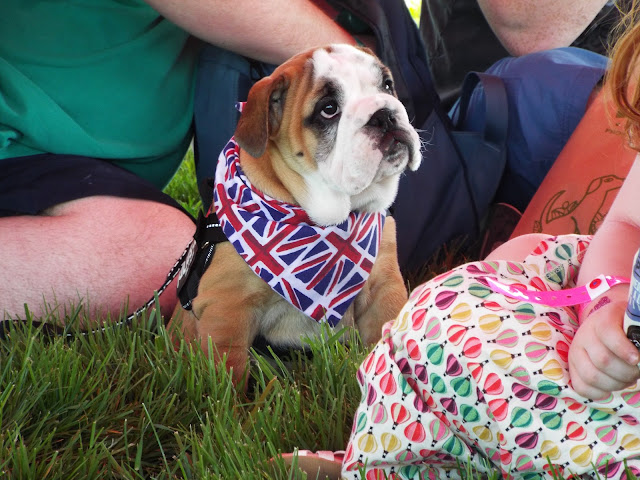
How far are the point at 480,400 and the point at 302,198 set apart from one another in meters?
0.62

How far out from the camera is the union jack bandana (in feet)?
4.49

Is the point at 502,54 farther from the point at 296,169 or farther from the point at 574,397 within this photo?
the point at 574,397

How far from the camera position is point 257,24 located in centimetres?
163

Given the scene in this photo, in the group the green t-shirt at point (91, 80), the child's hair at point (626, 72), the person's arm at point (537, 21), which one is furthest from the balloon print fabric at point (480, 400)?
the person's arm at point (537, 21)

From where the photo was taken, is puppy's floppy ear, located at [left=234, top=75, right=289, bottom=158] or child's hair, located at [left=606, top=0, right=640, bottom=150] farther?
puppy's floppy ear, located at [left=234, top=75, right=289, bottom=158]

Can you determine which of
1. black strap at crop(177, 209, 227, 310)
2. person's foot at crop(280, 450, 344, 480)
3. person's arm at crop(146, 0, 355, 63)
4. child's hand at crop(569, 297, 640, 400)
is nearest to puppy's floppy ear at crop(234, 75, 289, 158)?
black strap at crop(177, 209, 227, 310)

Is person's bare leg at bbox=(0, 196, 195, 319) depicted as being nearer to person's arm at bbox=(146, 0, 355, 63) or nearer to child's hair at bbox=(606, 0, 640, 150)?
person's arm at bbox=(146, 0, 355, 63)

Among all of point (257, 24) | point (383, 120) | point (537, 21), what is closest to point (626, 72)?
point (383, 120)

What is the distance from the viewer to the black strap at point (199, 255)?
55.6 inches

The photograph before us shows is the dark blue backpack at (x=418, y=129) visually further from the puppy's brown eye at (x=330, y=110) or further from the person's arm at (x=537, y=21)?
the puppy's brown eye at (x=330, y=110)

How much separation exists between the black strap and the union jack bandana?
29mm

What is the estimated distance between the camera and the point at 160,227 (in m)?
1.68

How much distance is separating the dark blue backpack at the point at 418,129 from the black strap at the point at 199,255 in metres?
0.36

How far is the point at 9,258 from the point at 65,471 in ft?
2.11
